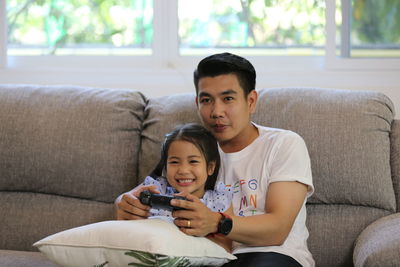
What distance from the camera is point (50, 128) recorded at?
2.48 metres

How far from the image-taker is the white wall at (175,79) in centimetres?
292

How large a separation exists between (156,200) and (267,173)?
1.40 ft

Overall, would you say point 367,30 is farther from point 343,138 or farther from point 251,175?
point 251,175

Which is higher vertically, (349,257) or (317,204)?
(317,204)

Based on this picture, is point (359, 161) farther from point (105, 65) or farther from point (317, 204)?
point (105, 65)

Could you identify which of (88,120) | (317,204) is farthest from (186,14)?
(317,204)

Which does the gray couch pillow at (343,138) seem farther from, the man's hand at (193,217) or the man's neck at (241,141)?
the man's hand at (193,217)

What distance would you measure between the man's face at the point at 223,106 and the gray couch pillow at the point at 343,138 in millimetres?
281

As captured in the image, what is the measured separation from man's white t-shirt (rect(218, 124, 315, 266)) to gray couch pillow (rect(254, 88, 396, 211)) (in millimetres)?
204

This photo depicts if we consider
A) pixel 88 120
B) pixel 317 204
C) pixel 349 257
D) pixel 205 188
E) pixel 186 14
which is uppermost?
pixel 186 14

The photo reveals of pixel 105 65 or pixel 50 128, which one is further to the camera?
pixel 105 65

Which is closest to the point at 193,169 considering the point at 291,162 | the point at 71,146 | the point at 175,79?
the point at 291,162

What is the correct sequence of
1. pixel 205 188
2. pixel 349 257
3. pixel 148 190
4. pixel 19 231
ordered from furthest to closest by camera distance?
pixel 19 231
pixel 349 257
pixel 205 188
pixel 148 190

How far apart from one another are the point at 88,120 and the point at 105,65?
2.84ft
